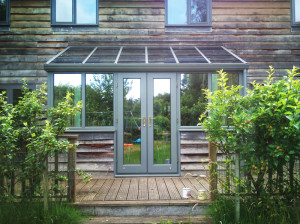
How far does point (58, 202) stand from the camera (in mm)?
3387

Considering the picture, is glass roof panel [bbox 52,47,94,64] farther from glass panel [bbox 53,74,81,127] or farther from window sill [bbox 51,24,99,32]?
window sill [bbox 51,24,99,32]

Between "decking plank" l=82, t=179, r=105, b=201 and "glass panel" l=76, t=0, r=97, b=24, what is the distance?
12.2ft

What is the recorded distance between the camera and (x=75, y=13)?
20.1ft

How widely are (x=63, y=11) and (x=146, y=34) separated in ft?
6.82

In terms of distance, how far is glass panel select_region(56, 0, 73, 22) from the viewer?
614 cm

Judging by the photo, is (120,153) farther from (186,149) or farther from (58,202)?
(58,202)

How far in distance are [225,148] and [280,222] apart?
1006mm

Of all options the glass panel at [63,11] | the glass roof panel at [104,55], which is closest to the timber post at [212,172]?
the glass roof panel at [104,55]

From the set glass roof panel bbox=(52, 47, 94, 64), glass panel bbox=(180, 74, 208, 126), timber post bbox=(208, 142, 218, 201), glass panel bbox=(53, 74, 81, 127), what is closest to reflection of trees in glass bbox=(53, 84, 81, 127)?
glass panel bbox=(53, 74, 81, 127)

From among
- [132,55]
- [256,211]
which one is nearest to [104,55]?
[132,55]

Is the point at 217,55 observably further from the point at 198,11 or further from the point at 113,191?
the point at 113,191

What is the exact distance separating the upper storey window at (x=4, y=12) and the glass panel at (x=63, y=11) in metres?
1.15

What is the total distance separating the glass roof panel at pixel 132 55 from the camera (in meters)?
5.23

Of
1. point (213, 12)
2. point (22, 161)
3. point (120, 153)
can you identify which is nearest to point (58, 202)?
point (22, 161)
